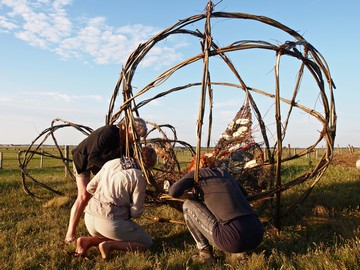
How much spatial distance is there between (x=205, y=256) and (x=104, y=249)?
99 cm

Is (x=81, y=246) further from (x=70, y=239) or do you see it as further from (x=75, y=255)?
(x=70, y=239)

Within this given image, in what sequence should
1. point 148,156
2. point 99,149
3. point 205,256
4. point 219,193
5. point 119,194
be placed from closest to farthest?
point 219,193 → point 205,256 → point 119,194 → point 148,156 → point 99,149

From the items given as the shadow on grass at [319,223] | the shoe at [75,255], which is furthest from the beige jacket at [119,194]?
the shadow on grass at [319,223]

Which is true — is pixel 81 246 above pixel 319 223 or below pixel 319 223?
Answer: below

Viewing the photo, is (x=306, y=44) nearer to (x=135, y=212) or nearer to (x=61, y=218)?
(x=135, y=212)

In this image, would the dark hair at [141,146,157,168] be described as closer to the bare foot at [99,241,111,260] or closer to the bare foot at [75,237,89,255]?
the bare foot at [99,241,111,260]

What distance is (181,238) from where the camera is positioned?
14.4 feet

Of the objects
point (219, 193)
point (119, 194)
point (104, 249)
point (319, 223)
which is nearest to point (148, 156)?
point (119, 194)

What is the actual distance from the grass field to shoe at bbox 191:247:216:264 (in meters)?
0.08

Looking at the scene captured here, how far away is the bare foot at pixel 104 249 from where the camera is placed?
352 centimetres

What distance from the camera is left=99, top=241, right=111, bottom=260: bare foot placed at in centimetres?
352

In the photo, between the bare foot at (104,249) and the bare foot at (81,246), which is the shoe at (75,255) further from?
the bare foot at (104,249)

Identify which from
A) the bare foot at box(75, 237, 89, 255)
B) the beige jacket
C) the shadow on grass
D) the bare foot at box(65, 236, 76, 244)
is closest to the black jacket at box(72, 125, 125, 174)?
the beige jacket

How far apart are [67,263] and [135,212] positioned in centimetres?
79
